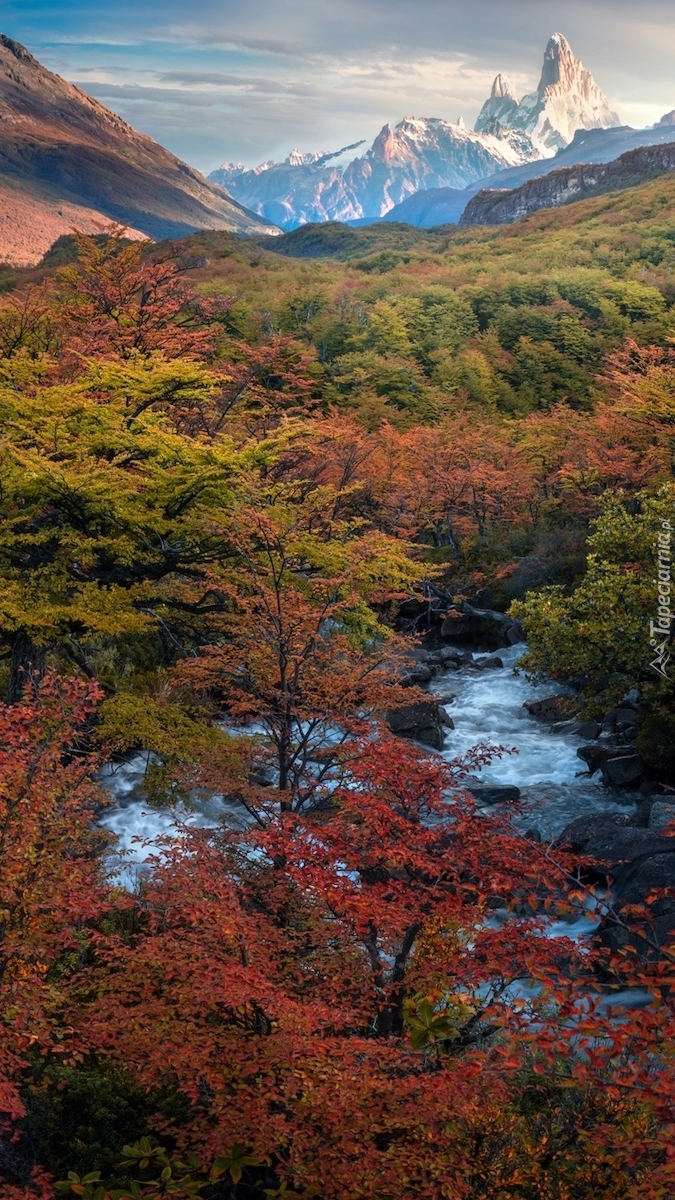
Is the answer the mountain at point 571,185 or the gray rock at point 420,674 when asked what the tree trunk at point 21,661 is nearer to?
the gray rock at point 420,674

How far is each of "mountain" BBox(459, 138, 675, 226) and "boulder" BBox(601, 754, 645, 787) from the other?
348 ft

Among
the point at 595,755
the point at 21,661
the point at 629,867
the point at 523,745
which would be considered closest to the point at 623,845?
the point at 629,867

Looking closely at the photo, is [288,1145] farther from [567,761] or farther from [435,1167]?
[567,761]

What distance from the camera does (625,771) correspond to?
18.9 metres

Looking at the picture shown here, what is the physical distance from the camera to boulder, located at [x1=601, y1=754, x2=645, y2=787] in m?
18.7

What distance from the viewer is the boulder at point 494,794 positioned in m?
18.0

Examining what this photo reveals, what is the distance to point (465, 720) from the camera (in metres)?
24.4

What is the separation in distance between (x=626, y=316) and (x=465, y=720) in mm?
45395

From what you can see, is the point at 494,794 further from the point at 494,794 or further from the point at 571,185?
the point at 571,185

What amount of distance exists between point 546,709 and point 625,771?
19.0 feet

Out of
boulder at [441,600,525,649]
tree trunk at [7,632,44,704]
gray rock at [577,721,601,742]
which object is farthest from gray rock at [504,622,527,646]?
tree trunk at [7,632,44,704]

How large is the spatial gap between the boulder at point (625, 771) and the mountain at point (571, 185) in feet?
348

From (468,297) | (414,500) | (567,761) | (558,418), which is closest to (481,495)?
(414,500)

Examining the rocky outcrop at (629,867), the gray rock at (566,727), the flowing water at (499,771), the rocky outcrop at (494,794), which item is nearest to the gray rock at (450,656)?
the flowing water at (499,771)
